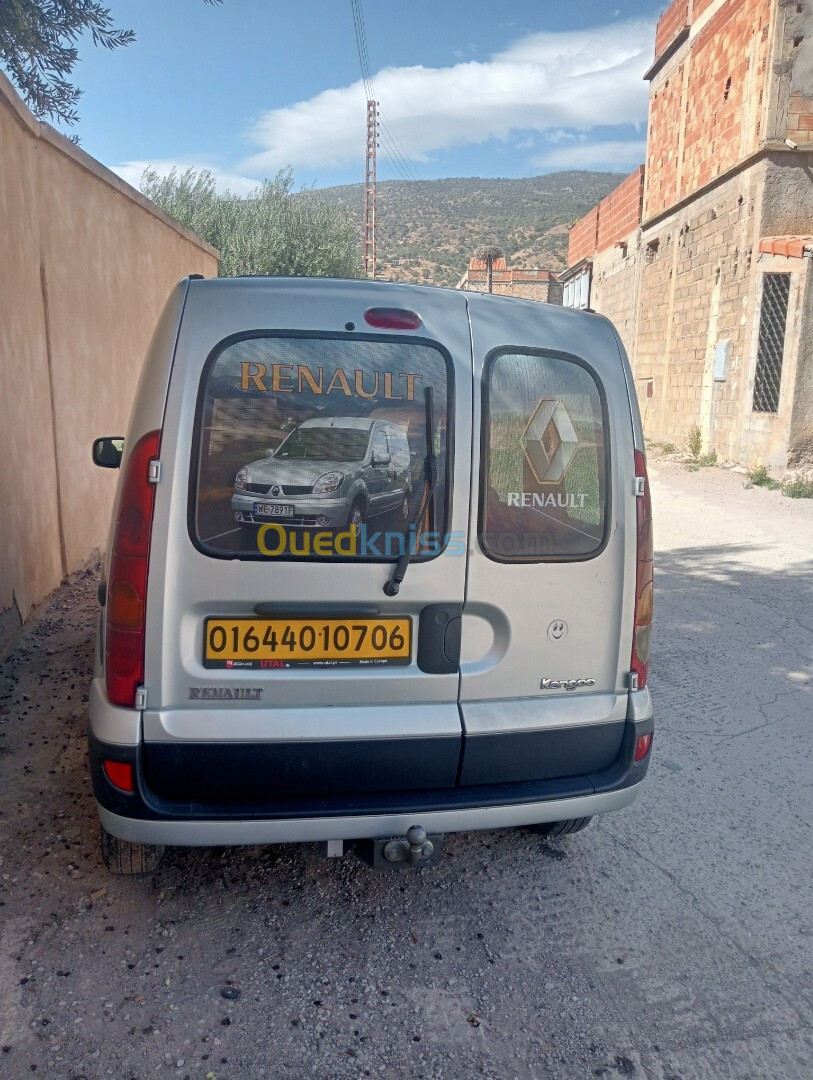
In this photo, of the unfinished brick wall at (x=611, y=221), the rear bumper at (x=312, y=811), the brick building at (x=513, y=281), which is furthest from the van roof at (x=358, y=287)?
the brick building at (x=513, y=281)

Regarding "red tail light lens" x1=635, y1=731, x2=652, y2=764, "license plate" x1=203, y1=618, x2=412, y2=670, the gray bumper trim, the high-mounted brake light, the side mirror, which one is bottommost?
the gray bumper trim

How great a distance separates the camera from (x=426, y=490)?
2.44m

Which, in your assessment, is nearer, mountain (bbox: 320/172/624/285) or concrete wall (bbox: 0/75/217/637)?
concrete wall (bbox: 0/75/217/637)

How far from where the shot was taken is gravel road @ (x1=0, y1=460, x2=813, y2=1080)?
86.2 inches

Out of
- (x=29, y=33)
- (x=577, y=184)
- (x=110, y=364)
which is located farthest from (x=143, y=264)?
(x=577, y=184)

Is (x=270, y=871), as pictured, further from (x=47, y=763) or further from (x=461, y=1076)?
(x=47, y=763)

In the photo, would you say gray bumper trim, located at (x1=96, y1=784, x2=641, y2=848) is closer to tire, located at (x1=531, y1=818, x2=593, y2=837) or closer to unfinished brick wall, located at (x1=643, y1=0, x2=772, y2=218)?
tire, located at (x1=531, y1=818, x2=593, y2=837)

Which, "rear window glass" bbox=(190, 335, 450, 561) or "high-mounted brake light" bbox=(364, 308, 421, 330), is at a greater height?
"high-mounted brake light" bbox=(364, 308, 421, 330)

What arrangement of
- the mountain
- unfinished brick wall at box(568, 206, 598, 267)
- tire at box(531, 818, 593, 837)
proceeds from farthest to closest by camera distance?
the mountain → unfinished brick wall at box(568, 206, 598, 267) → tire at box(531, 818, 593, 837)

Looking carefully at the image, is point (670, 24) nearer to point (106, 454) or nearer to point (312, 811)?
point (106, 454)

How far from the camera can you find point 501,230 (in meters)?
67.9

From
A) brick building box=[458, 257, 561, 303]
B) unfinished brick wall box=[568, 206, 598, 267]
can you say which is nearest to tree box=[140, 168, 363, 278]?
unfinished brick wall box=[568, 206, 598, 267]

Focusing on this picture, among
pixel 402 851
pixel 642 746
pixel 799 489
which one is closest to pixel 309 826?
pixel 402 851

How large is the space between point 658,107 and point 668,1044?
2112 cm
